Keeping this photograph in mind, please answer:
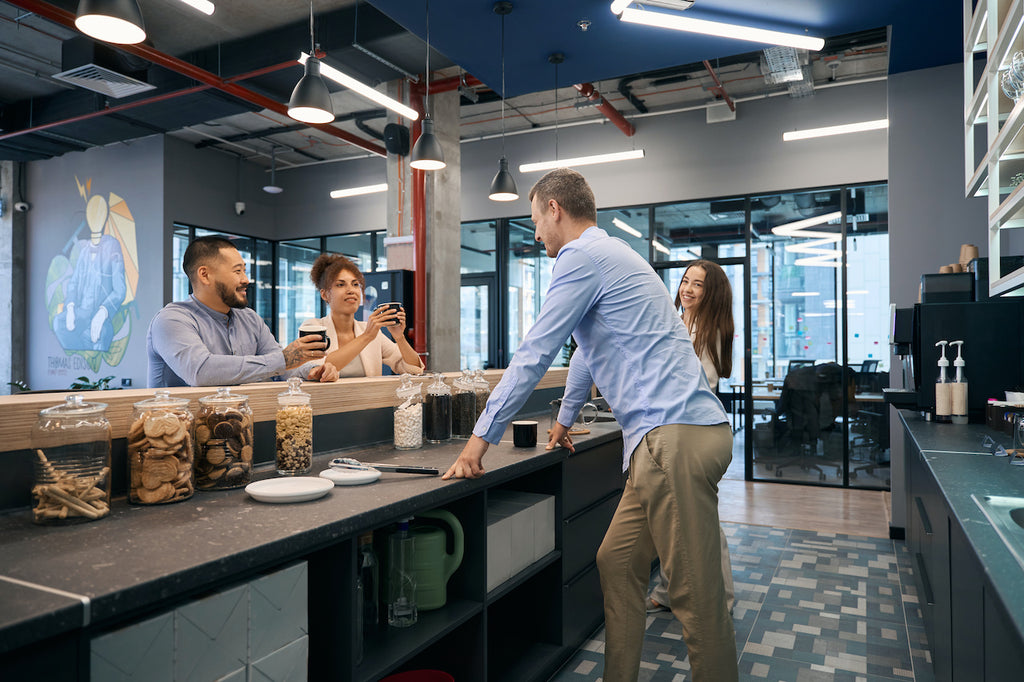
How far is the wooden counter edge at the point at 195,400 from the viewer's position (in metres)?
1.35

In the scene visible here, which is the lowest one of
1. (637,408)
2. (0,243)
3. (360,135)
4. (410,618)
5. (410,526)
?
(410,618)

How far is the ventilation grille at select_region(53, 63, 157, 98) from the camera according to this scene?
17.5 feet

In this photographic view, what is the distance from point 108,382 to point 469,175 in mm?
5149

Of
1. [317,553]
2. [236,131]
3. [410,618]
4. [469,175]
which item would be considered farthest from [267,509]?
[236,131]

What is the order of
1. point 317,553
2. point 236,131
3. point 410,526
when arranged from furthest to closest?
point 236,131, point 410,526, point 317,553

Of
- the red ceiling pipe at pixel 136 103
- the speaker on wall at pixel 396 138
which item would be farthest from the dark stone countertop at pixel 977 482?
the red ceiling pipe at pixel 136 103

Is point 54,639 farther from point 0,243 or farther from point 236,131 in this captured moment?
point 0,243

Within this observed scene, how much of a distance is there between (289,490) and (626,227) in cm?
634

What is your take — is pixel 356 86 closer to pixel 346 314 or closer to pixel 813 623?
pixel 346 314

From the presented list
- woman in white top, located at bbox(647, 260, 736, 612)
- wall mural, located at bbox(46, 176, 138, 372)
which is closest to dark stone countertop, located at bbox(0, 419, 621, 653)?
woman in white top, located at bbox(647, 260, 736, 612)

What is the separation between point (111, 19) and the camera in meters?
3.08

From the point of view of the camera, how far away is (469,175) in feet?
26.5

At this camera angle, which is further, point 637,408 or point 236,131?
point 236,131

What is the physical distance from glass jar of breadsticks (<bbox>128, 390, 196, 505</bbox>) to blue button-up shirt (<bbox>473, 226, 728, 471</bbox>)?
2.32 feet
